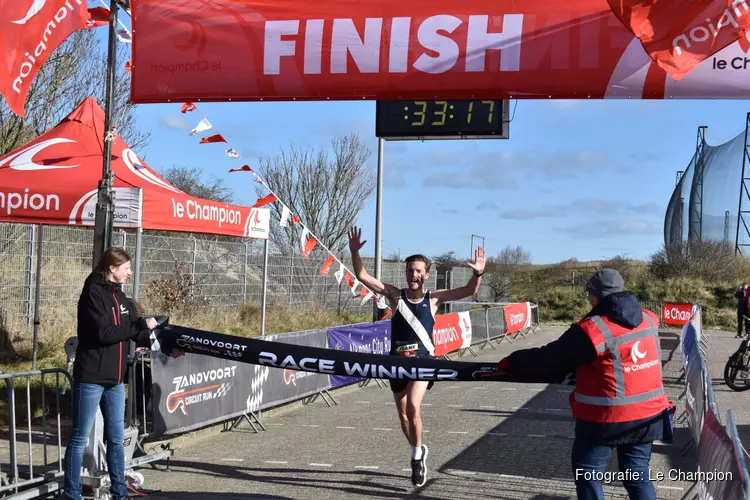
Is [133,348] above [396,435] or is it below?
above

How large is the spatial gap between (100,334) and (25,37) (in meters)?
2.41

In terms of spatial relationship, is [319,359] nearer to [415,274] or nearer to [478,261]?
[415,274]

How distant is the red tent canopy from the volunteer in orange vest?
473 cm

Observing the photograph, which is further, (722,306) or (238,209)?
(722,306)

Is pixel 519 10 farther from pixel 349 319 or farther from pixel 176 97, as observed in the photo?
pixel 349 319

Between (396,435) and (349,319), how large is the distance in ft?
49.0

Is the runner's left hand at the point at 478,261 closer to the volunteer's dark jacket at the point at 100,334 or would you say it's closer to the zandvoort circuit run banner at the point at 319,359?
the zandvoort circuit run banner at the point at 319,359

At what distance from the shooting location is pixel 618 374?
458 centimetres

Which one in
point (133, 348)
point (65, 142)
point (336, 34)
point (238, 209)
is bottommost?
point (133, 348)

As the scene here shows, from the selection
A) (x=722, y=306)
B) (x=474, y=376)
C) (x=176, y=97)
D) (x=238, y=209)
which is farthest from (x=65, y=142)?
(x=722, y=306)

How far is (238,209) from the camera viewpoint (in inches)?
421

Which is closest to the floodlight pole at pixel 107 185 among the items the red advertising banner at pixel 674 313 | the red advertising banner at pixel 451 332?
the red advertising banner at pixel 451 332

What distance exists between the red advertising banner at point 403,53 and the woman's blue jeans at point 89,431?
278 cm

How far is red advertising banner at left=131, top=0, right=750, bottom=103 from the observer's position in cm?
663
